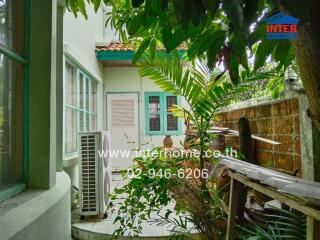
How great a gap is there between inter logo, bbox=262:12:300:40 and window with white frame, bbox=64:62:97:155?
3.91m

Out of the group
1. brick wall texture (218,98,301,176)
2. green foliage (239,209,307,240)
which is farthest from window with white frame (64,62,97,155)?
green foliage (239,209,307,240)

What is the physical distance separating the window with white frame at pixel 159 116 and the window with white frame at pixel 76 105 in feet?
5.79

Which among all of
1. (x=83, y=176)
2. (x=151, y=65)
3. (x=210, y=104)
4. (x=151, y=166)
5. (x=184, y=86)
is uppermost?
(x=151, y=65)

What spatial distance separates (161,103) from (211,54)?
692cm

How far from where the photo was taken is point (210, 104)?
2.56 meters

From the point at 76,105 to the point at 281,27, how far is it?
4.68m

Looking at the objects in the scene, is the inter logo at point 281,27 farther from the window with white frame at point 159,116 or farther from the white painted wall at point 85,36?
the window with white frame at point 159,116

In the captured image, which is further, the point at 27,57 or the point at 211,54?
the point at 27,57

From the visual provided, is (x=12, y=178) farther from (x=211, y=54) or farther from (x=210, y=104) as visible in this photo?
(x=210, y=104)

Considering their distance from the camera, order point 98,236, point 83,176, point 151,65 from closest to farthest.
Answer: point 151,65
point 98,236
point 83,176

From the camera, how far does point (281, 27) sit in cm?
86

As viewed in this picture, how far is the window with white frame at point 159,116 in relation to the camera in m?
7.86

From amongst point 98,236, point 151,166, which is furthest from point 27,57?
point 98,236

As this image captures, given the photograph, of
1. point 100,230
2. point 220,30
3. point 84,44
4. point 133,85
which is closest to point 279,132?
point 220,30
